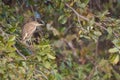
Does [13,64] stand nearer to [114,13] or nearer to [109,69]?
[109,69]

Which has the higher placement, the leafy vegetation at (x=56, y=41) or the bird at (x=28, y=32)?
the bird at (x=28, y=32)

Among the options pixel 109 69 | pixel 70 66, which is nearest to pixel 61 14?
pixel 70 66

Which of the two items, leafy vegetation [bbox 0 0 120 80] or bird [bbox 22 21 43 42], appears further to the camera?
bird [bbox 22 21 43 42]

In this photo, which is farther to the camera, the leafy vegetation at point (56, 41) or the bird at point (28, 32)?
the bird at point (28, 32)

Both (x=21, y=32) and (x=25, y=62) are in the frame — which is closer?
(x=25, y=62)

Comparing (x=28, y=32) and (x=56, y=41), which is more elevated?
(x=28, y=32)

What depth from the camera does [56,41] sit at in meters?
4.59

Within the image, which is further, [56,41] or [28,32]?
[56,41]

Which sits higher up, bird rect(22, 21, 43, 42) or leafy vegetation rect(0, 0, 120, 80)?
bird rect(22, 21, 43, 42)

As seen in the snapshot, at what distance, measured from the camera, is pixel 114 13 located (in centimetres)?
486

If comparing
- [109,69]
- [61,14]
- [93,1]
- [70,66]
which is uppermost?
[61,14]

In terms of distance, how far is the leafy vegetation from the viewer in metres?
2.46

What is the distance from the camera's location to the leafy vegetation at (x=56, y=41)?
246 cm

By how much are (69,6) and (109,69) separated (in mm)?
1671
